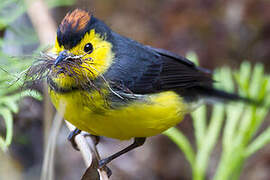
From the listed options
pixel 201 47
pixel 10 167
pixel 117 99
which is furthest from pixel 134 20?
pixel 10 167

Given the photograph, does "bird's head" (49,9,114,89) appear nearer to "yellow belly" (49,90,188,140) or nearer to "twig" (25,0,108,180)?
"yellow belly" (49,90,188,140)

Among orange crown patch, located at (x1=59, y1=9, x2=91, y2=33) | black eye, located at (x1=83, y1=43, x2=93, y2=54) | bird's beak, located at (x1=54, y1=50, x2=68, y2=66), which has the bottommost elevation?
bird's beak, located at (x1=54, y1=50, x2=68, y2=66)

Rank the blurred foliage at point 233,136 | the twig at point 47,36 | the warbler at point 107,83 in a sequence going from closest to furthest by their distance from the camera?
the warbler at point 107,83, the twig at point 47,36, the blurred foliage at point 233,136

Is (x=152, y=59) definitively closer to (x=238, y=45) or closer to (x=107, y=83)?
(x=107, y=83)

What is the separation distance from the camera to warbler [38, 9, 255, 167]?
2.11 metres

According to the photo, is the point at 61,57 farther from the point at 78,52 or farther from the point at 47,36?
the point at 47,36

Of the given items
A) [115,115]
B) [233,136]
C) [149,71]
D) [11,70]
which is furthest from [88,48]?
[233,136]

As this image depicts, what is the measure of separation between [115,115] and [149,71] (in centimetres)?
57

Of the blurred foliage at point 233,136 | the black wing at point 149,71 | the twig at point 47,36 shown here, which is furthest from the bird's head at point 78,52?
the blurred foliage at point 233,136

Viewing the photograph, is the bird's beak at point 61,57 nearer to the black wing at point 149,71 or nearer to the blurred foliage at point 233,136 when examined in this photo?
the black wing at point 149,71

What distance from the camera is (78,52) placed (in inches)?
83.5

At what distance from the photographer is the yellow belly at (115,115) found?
2146 mm

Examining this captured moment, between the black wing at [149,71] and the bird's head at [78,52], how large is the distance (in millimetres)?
142

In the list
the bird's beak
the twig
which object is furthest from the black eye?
the twig
